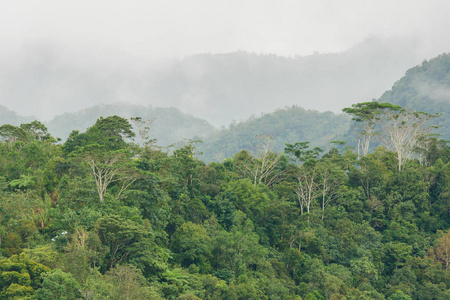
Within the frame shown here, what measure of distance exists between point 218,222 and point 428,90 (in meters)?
89.1

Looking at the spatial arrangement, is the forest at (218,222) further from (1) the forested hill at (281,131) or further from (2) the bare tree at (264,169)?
(1) the forested hill at (281,131)

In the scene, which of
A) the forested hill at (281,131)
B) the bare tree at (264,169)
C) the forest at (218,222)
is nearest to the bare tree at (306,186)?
the forest at (218,222)

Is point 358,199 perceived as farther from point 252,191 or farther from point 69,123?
point 69,123

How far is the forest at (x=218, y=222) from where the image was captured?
72.4ft

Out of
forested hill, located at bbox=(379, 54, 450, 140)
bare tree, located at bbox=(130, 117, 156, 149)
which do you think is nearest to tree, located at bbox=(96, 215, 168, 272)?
bare tree, located at bbox=(130, 117, 156, 149)

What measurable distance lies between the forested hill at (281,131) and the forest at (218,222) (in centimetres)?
6932

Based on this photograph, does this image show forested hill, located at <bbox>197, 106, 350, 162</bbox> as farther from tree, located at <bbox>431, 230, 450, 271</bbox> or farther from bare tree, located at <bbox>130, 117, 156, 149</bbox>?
tree, located at <bbox>431, 230, 450, 271</bbox>

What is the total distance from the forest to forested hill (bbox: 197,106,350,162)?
69.3 metres

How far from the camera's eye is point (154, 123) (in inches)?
6014

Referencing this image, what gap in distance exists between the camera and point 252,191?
3575 cm

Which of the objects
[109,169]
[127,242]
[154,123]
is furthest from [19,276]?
[154,123]

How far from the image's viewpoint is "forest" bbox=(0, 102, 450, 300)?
2208 centimetres

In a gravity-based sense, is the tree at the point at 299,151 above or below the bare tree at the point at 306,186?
above

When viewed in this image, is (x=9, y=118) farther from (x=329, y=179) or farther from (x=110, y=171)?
(x=110, y=171)
